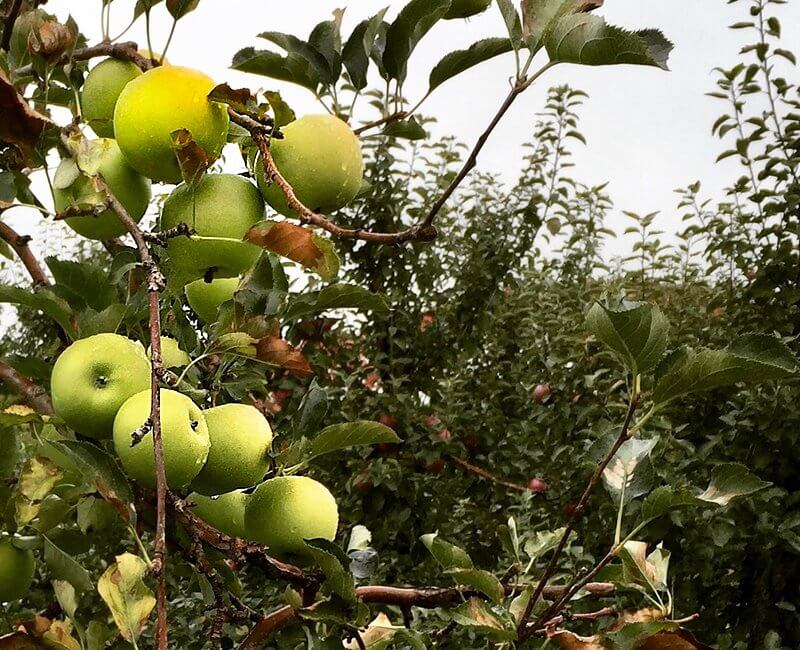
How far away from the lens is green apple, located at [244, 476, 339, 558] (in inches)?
25.8

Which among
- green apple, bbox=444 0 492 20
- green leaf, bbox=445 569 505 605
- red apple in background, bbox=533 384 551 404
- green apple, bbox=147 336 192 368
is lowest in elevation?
red apple in background, bbox=533 384 551 404

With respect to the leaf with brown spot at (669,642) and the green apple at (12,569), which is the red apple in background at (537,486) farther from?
the leaf with brown spot at (669,642)

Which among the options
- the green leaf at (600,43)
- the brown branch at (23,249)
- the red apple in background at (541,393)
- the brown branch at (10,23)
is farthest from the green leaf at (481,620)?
the red apple in background at (541,393)

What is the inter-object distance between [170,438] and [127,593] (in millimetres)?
106

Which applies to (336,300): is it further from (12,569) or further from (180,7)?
(12,569)

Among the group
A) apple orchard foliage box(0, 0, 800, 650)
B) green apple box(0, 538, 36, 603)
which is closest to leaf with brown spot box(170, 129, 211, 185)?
apple orchard foliage box(0, 0, 800, 650)

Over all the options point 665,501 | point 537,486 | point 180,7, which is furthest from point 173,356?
point 537,486

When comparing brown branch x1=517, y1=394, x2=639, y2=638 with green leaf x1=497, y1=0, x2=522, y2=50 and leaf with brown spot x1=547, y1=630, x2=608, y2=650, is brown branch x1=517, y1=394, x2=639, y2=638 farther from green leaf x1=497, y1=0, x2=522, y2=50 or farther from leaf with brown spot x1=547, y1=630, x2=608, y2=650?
green leaf x1=497, y1=0, x2=522, y2=50

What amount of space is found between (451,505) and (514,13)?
5.62ft

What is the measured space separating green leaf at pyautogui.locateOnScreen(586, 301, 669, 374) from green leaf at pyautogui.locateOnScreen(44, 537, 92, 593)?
46 cm

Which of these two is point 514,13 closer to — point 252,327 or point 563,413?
point 252,327

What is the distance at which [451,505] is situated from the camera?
219cm

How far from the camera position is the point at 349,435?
2.16ft

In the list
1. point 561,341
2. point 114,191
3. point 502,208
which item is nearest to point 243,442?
point 114,191
